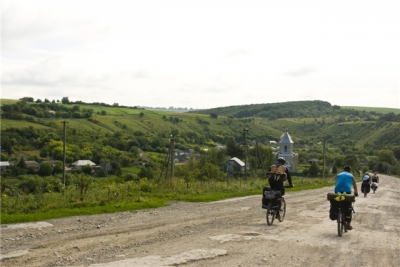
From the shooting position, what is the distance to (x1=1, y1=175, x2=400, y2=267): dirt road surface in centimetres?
873

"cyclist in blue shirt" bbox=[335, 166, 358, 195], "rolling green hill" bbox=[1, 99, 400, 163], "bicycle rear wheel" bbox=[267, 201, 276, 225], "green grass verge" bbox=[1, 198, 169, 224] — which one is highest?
"rolling green hill" bbox=[1, 99, 400, 163]

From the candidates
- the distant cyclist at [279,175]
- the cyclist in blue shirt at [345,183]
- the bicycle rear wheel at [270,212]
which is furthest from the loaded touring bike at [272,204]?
the cyclist in blue shirt at [345,183]

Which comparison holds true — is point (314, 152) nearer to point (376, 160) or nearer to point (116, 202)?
point (376, 160)

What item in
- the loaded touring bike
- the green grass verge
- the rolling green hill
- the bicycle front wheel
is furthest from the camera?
the rolling green hill

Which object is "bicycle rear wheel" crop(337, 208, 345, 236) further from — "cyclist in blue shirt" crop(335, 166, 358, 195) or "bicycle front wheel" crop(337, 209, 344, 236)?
"cyclist in blue shirt" crop(335, 166, 358, 195)

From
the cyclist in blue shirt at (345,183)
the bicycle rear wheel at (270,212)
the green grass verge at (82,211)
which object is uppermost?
the cyclist in blue shirt at (345,183)

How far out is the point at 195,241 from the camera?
1045cm

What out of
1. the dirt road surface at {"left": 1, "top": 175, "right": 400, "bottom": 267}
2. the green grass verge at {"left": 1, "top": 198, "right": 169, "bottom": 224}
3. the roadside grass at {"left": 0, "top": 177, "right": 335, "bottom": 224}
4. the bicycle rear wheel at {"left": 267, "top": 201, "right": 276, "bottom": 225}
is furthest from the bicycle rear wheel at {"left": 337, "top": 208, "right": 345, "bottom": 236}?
the green grass verge at {"left": 1, "top": 198, "right": 169, "bottom": 224}

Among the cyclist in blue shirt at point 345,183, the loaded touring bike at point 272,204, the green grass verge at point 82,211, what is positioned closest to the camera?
the cyclist in blue shirt at point 345,183

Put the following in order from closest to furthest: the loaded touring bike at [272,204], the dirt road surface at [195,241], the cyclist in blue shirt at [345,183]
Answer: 1. the dirt road surface at [195,241]
2. the cyclist in blue shirt at [345,183]
3. the loaded touring bike at [272,204]

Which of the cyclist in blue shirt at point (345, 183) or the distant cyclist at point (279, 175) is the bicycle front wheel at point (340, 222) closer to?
the cyclist in blue shirt at point (345, 183)

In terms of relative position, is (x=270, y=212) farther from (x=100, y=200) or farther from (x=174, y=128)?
(x=174, y=128)

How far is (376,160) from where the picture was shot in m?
124

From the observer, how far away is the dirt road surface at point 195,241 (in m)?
8.73
